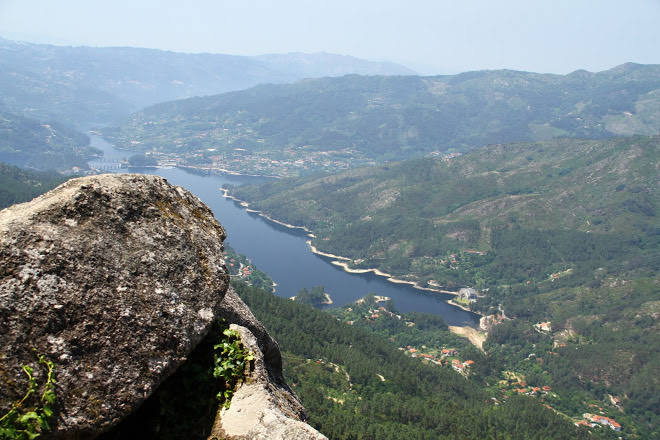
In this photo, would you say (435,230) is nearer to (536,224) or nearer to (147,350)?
(536,224)

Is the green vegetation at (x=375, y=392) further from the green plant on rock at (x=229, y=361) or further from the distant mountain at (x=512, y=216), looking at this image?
the distant mountain at (x=512, y=216)

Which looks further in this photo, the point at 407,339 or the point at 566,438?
the point at 407,339

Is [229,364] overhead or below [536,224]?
overhead

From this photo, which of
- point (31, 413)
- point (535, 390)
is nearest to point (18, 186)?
point (535, 390)

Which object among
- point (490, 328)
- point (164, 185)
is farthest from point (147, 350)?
point (490, 328)

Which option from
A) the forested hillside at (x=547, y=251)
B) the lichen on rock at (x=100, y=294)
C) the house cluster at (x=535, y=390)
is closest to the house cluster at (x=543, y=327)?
the forested hillside at (x=547, y=251)
